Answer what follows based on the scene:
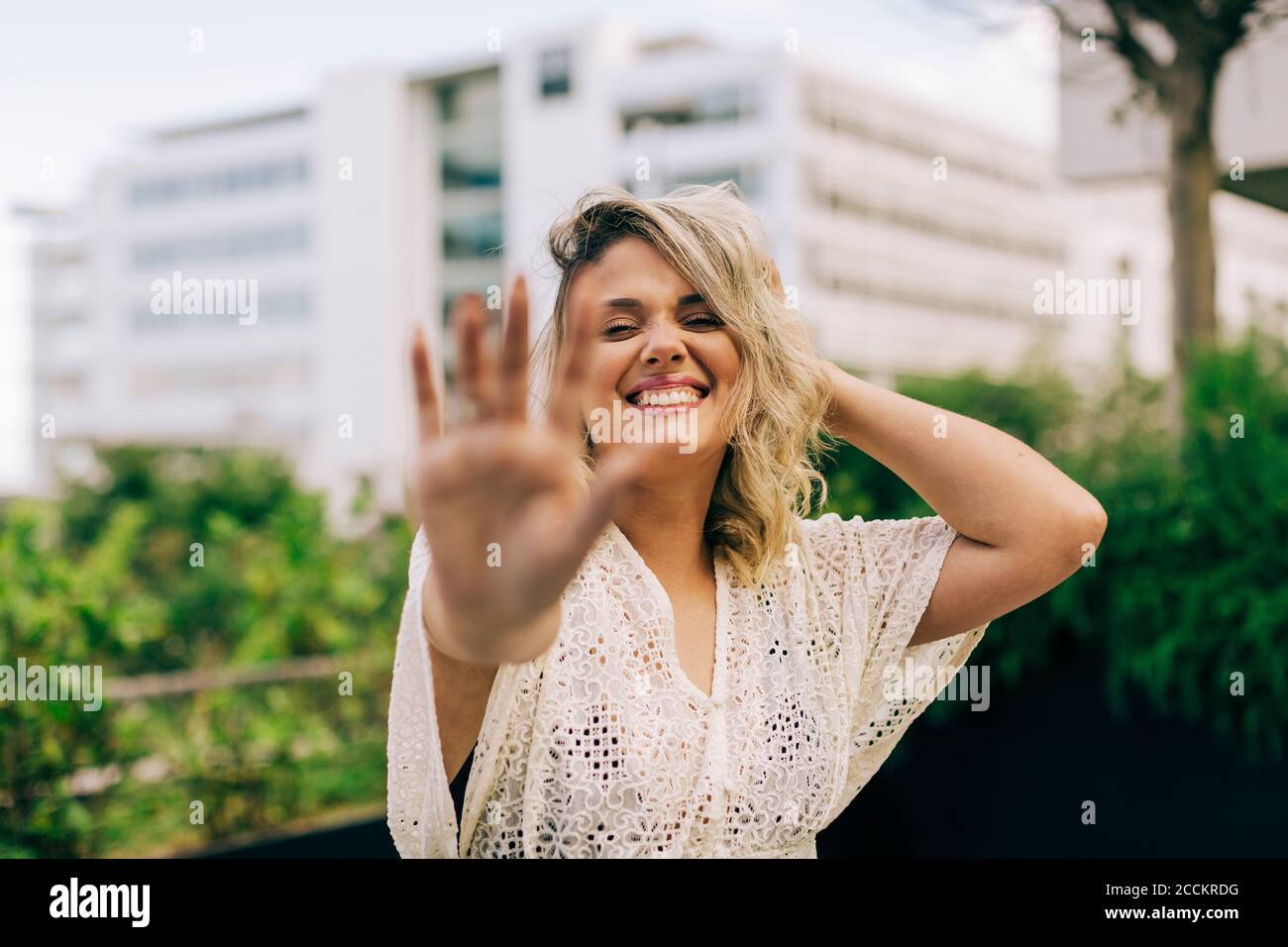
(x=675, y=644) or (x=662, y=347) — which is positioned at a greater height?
(x=662, y=347)

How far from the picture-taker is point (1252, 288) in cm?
443

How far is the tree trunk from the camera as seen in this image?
4.46 metres

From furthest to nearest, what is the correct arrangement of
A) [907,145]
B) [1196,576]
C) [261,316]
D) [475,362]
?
[261,316] → [907,145] → [1196,576] → [475,362]

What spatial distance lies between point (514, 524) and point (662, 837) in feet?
1.89

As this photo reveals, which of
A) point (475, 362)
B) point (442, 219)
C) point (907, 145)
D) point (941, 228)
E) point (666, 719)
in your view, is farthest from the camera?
point (442, 219)

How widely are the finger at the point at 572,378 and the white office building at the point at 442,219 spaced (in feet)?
106

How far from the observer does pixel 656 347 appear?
1431 mm

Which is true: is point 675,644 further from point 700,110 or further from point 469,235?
point 469,235

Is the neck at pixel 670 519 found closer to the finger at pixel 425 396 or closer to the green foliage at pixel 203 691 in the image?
the finger at pixel 425 396

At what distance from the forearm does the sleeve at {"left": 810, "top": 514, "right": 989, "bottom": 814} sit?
0.25ft

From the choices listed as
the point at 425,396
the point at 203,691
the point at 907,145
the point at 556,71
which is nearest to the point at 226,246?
the point at 556,71

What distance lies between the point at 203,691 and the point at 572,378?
3759 mm

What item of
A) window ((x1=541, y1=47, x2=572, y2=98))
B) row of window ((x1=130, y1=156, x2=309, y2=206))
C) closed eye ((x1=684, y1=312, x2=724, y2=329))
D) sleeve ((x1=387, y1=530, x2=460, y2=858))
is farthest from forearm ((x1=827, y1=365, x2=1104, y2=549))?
row of window ((x1=130, y1=156, x2=309, y2=206))
